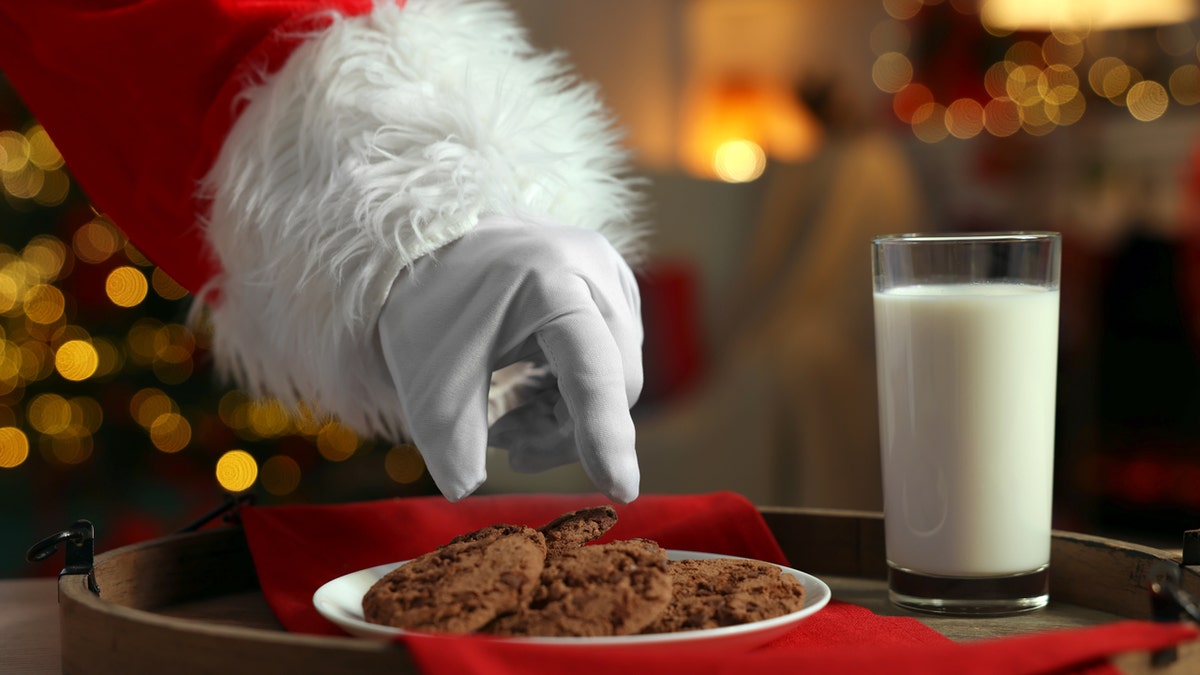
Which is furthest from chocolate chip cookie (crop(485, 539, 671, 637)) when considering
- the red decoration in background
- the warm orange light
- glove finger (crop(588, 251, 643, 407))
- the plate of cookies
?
the warm orange light

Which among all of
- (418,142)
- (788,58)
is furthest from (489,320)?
(788,58)

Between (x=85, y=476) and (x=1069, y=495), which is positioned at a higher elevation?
(x=85, y=476)

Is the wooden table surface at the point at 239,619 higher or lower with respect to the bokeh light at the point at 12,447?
higher

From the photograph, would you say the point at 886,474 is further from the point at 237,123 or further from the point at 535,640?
the point at 237,123

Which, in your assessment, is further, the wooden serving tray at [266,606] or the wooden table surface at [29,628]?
the wooden table surface at [29,628]

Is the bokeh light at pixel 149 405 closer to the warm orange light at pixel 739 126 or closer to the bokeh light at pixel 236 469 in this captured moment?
the bokeh light at pixel 236 469

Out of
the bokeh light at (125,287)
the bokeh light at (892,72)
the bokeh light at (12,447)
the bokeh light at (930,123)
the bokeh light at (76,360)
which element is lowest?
the bokeh light at (12,447)

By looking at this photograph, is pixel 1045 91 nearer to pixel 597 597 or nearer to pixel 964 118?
pixel 964 118

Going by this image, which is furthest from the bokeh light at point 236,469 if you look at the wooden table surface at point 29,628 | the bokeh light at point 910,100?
the bokeh light at point 910,100
